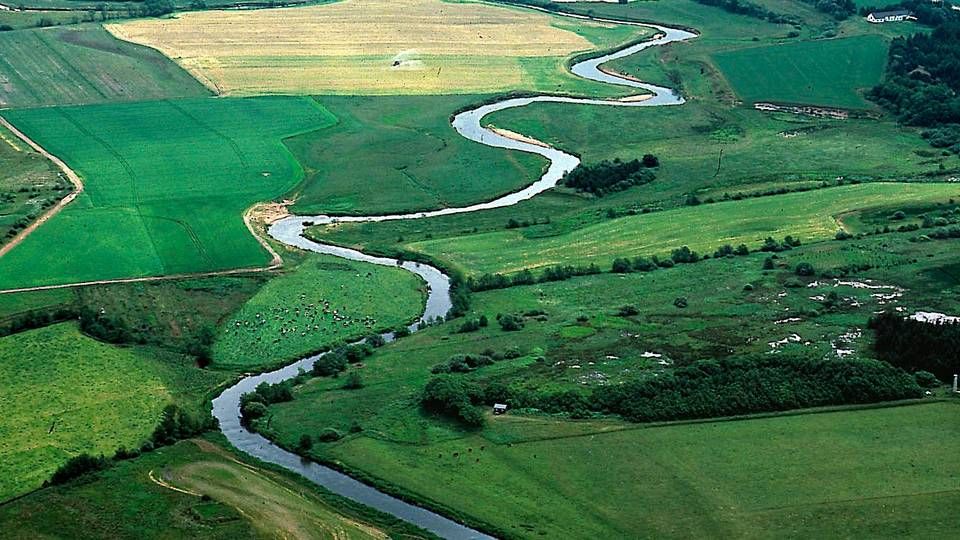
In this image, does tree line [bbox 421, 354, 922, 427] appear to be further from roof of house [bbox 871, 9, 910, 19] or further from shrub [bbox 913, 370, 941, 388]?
roof of house [bbox 871, 9, 910, 19]

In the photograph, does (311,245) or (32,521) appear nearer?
(32,521)

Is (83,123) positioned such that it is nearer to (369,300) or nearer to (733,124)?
(369,300)

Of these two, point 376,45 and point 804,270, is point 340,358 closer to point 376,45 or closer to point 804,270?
point 804,270

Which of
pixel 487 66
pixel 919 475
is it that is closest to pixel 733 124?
pixel 487 66

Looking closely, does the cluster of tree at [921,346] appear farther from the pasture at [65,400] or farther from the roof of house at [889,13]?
the roof of house at [889,13]

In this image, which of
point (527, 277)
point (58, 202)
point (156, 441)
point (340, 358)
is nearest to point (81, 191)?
point (58, 202)

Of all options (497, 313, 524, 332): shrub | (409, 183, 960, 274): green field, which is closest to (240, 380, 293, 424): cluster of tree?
(497, 313, 524, 332): shrub
